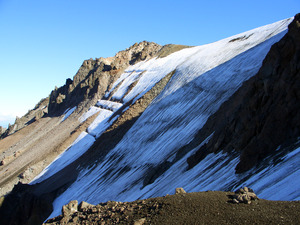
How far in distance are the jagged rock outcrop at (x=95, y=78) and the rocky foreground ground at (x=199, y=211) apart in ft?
204

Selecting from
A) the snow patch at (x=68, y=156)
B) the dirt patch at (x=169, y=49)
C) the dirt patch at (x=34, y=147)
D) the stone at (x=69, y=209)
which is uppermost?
the dirt patch at (x=169, y=49)

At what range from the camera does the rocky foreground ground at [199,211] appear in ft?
25.1

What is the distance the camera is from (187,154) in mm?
22062

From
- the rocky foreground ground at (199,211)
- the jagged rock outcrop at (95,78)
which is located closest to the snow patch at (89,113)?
the jagged rock outcrop at (95,78)

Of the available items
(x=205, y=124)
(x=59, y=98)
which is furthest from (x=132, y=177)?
(x=59, y=98)

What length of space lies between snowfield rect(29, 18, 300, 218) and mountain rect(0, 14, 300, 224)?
0.28 feet

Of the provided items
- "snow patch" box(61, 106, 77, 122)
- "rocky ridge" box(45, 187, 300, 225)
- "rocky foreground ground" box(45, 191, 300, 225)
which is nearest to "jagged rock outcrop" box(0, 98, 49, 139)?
"snow patch" box(61, 106, 77, 122)

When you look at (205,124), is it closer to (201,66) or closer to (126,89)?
(201,66)

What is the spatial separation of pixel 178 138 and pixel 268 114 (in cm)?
1243

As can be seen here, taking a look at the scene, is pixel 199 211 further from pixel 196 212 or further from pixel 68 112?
pixel 68 112

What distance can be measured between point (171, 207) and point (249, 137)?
26.7ft

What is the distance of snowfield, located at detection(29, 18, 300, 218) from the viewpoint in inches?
498

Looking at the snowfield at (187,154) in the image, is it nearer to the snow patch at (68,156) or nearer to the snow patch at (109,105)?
the snow patch at (68,156)

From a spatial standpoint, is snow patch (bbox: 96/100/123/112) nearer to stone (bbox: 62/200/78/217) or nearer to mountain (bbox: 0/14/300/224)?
mountain (bbox: 0/14/300/224)
